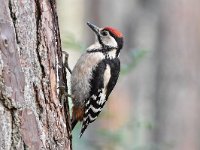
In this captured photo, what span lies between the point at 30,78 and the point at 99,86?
6.20 ft

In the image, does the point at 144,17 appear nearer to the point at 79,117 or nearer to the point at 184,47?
the point at 184,47

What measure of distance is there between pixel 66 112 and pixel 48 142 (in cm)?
40

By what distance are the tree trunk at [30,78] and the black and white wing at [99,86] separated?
1425mm

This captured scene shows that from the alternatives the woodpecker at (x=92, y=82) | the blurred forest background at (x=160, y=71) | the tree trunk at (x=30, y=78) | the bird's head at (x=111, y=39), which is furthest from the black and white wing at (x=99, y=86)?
the blurred forest background at (x=160, y=71)

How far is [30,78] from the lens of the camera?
4.17 metres

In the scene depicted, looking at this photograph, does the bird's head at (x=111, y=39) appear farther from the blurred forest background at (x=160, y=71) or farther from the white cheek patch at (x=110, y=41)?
the blurred forest background at (x=160, y=71)

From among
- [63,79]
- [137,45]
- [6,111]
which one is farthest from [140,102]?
[6,111]

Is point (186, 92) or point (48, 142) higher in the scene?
point (48, 142)

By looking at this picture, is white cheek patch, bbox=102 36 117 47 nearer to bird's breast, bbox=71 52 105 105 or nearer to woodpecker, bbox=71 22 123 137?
woodpecker, bbox=71 22 123 137

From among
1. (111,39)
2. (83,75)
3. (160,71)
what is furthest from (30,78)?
(160,71)

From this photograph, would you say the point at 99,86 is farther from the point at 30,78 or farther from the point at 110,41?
the point at 30,78

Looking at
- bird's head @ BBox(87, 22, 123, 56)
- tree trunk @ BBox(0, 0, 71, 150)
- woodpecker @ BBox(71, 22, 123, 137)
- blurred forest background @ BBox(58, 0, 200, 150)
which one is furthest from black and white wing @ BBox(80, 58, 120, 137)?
blurred forest background @ BBox(58, 0, 200, 150)

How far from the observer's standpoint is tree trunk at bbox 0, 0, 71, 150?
13.1ft

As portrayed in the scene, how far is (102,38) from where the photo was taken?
6324 millimetres
